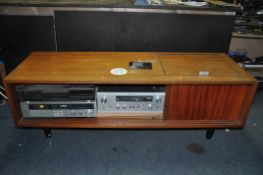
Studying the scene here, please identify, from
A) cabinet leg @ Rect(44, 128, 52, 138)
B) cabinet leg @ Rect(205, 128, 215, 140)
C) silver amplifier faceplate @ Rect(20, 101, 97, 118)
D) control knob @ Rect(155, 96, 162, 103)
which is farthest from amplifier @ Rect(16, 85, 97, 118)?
cabinet leg @ Rect(205, 128, 215, 140)

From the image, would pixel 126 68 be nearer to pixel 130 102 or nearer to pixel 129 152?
pixel 130 102

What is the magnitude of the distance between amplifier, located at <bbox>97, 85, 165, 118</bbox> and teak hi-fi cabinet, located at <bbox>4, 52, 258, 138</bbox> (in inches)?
1.2

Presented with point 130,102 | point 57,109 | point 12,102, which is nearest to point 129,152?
point 130,102

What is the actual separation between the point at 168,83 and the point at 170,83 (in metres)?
0.01

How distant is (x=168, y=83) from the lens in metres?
1.14

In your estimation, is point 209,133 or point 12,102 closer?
point 12,102

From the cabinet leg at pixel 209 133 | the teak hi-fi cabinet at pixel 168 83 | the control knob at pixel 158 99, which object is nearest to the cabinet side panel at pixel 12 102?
the teak hi-fi cabinet at pixel 168 83

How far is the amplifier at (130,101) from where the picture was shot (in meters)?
1.22

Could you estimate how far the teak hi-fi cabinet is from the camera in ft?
3.71

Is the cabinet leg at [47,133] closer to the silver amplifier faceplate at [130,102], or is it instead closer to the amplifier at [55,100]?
the amplifier at [55,100]

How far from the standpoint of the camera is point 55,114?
124 centimetres

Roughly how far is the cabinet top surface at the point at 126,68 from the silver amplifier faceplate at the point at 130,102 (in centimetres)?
12

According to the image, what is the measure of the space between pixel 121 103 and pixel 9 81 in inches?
22.5

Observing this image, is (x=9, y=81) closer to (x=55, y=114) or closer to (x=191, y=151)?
(x=55, y=114)
